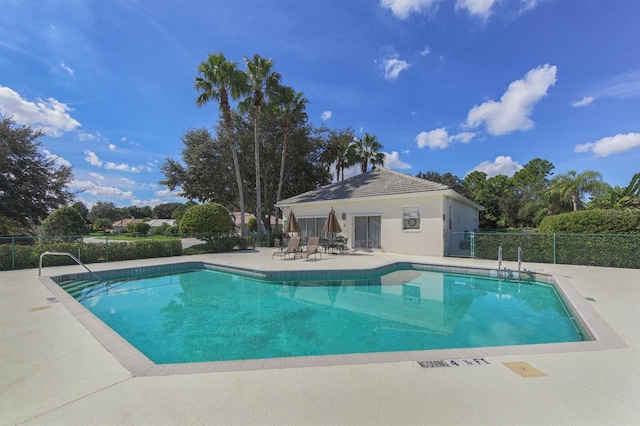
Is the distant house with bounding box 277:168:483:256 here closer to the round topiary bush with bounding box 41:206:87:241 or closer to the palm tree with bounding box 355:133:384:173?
the palm tree with bounding box 355:133:384:173

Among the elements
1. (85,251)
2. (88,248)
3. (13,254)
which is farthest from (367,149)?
(13,254)

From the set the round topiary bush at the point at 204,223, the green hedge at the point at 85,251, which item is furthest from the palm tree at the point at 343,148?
the green hedge at the point at 85,251

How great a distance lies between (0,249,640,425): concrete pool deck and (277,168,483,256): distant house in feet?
35.6

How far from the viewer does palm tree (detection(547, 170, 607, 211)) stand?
22.6 m

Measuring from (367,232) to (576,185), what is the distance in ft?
64.9

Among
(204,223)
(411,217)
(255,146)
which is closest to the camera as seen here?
(411,217)

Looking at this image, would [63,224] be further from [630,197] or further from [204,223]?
[630,197]

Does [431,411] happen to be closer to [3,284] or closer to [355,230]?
[3,284]

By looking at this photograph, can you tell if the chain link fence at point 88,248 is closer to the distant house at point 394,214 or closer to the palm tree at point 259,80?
the distant house at point 394,214

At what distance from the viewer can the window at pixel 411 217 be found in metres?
15.2

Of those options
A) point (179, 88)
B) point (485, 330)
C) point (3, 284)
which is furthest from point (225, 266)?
point (179, 88)

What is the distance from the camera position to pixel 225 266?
486 inches

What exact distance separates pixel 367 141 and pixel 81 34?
23.1 m

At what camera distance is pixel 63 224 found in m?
15.5
